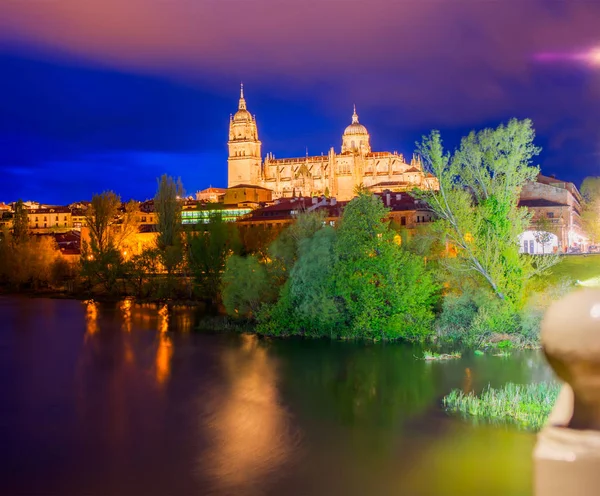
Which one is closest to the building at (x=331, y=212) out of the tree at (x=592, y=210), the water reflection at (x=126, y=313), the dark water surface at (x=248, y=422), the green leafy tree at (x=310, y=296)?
the tree at (x=592, y=210)

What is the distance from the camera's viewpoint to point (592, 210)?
158 feet

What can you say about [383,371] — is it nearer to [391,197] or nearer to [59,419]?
[59,419]

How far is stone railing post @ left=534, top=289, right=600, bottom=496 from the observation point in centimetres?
127

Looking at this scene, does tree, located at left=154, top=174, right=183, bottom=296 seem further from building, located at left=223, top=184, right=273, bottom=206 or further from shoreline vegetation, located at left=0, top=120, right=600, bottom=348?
building, located at left=223, top=184, right=273, bottom=206

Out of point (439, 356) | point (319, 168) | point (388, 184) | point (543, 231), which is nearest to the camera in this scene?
point (439, 356)

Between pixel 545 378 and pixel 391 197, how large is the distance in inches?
1526

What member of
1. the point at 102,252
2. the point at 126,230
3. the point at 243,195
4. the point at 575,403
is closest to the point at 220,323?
the point at 102,252

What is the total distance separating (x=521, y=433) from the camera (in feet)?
43.3

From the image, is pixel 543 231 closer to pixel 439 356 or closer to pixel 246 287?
pixel 246 287

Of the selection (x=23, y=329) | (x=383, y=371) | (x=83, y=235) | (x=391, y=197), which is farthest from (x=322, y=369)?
(x=83, y=235)

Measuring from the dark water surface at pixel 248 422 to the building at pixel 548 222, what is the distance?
21171mm

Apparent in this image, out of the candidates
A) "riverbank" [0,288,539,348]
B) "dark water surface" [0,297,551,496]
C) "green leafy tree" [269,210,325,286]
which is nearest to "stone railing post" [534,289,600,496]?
"dark water surface" [0,297,551,496]

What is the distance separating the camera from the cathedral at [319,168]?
96.9 metres

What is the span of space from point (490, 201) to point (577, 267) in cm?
1265
